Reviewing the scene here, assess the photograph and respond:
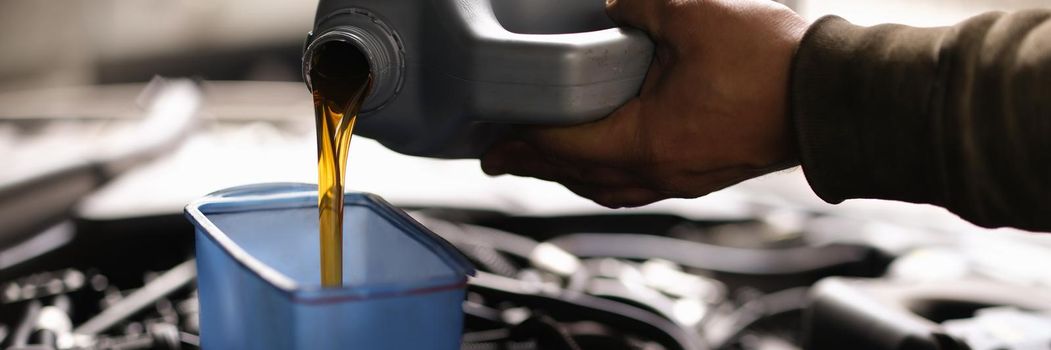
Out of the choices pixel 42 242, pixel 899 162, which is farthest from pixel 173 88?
pixel 899 162

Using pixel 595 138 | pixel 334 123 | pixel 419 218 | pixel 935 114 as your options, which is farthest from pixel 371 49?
pixel 419 218

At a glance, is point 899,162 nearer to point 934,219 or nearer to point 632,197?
point 632,197

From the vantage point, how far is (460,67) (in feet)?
1.80

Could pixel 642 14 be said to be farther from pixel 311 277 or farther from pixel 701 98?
pixel 311 277

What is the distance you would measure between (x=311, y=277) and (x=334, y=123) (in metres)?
0.08

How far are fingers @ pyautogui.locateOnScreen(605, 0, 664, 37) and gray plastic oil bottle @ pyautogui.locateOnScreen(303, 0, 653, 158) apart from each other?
0.02 meters

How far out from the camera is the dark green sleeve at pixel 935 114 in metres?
0.52

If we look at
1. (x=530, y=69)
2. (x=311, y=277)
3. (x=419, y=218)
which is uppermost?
(x=530, y=69)

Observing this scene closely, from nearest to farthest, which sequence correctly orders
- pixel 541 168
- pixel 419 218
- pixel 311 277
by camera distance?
1. pixel 311 277
2. pixel 541 168
3. pixel 419 218

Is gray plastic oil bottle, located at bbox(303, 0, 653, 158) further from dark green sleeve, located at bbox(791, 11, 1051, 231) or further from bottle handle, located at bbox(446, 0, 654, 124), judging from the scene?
dark green sleeve, located at bbox(791, 11, 1051, 231)

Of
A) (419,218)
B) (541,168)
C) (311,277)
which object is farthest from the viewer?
(419,218)

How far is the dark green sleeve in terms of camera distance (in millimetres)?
517

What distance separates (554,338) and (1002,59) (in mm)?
297

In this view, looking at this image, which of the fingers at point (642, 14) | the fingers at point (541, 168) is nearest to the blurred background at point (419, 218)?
the fingers at point (541, 168)
